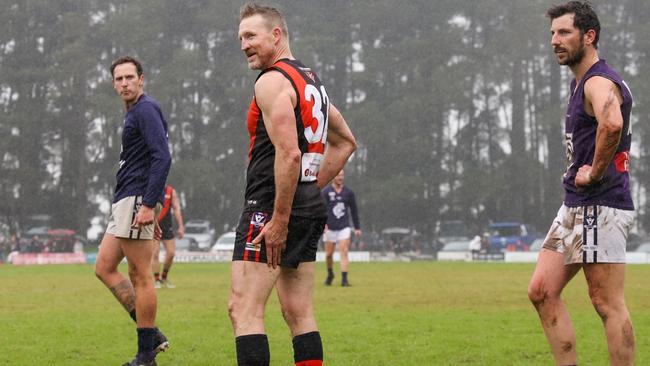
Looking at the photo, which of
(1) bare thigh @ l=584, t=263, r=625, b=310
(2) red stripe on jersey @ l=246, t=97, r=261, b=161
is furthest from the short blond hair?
(1) bare thigh @ l=584, t=263, r=625, b=310

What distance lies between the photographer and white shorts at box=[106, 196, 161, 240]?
8562 mm

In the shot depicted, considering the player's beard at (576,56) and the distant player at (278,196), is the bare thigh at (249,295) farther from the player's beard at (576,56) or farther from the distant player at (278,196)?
the player's beard at (576,56)

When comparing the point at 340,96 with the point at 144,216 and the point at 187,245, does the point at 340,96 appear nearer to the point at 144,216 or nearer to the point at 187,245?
the point at 187,245

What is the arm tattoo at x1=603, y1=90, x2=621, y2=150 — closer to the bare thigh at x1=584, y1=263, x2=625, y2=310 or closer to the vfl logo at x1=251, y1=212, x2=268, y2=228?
the bare thigh at x1=584, y1=263, x2=625, y2=310

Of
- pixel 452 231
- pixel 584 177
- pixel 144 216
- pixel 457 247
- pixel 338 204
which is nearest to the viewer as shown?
pixel 584 177

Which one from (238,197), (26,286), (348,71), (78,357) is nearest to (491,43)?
(348,71)

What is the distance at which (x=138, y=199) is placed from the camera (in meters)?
8.60

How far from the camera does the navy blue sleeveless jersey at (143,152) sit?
333 inches

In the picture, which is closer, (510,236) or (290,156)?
(290,156)

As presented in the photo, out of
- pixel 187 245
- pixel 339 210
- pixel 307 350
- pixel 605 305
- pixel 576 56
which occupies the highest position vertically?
pixel 576 56

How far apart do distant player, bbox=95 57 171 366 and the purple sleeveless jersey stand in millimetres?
3338

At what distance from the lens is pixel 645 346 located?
1027 centimetres

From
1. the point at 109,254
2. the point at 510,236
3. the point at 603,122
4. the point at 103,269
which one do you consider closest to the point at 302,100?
the point at 603,122

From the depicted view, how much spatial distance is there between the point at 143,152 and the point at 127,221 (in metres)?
0.59
